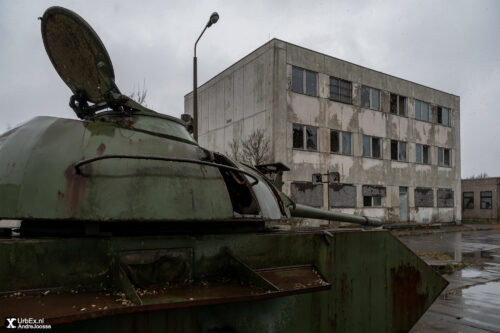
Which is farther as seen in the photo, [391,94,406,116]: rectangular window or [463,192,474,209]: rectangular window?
[463,192,474,209]: rectangular window

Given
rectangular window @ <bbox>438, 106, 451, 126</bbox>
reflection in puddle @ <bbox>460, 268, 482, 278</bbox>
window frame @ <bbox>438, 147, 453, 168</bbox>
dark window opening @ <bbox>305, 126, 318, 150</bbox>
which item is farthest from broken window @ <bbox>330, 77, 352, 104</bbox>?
reflection in puddle @ <bbox>460, 268, 482, 278</bbox>

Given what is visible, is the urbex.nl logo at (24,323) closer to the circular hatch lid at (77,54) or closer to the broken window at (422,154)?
the circular hatch lid at (77,54)

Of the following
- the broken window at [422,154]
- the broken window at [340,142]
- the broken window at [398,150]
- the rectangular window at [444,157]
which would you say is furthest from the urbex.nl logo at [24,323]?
the rectangular window at [444,157]

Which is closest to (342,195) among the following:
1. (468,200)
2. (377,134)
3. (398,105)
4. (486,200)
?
(377,134)

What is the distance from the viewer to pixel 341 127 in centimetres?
2080

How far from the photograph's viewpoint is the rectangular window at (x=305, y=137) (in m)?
18.9

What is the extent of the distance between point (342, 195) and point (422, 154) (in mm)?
8020

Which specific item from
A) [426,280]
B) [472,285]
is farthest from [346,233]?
[472,285]

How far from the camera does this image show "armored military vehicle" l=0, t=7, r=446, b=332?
2.47 metres

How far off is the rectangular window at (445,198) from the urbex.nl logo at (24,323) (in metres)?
27.5

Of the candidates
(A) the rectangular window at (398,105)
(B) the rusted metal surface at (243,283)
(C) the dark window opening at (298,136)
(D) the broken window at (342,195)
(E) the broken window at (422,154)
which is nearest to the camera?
(B) the rusted metal surface at (243,283)

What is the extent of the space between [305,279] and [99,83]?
233 cm

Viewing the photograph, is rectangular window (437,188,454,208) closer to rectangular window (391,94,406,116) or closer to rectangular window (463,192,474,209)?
rectangular window (391,94,406,116)

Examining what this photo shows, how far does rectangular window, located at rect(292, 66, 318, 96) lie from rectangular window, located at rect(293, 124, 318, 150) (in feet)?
5.42
